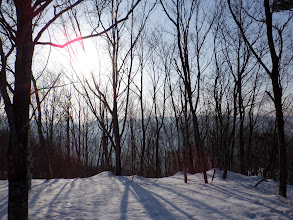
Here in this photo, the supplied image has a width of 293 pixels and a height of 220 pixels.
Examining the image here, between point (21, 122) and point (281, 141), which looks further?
point (281, 141)

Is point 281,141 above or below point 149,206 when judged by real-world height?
above

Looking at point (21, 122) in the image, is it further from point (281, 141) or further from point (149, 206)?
point (281, 141)

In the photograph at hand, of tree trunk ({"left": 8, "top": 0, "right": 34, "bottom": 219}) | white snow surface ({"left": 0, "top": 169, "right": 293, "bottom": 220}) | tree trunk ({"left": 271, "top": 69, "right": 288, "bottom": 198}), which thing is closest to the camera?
tree trunk ({"left": 8, "top": 0, "right": 34, "bottom": 219})

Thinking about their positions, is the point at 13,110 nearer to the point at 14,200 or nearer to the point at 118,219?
the point at 14,200

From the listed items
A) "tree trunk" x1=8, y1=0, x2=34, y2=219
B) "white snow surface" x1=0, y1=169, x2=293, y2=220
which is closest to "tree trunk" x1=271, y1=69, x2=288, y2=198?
"white snow surface" x1=0, y1=169, x2=293, y2=220

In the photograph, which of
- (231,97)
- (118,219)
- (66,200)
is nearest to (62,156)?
(231,97)

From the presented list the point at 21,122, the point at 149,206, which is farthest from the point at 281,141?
the point at 21,122

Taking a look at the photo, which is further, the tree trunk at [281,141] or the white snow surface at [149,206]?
the tree trunk at [281,141]

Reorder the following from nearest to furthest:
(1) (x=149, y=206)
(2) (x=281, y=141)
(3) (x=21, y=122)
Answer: (3) (x=21, y=122) → (1) (x=149, y=206) → (2) (x=281, y=141)

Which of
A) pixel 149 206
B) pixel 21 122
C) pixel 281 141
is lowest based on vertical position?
pixel 149 206

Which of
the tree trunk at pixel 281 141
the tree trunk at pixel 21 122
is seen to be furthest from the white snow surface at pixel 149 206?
the tree trunk at pixel 21 122

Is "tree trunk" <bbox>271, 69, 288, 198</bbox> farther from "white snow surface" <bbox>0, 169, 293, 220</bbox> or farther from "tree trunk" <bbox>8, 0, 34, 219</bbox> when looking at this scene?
"tree trunk" <bbox>8, 0, 34, 219</bbox>

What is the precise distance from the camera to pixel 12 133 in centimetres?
229

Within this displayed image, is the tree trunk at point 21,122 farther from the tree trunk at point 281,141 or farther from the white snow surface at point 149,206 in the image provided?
the tree trunk at point 281,141
